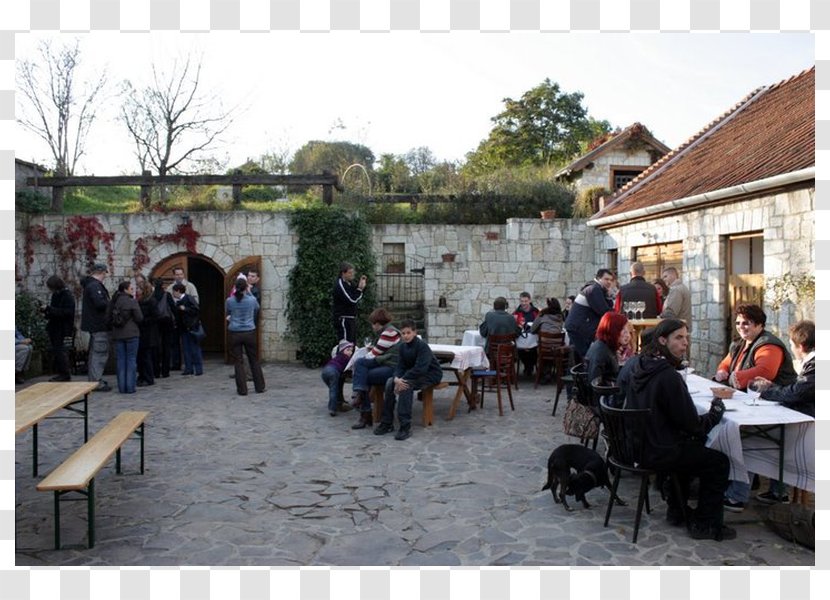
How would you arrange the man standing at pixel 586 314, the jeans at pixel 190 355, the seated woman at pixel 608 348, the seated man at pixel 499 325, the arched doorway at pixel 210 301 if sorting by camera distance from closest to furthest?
the seated woman at pixel 608 348 → the man standing at pixel 586 314 → the seated man at pixel 499 325 → the jeans at pixel 190 355 → the arched doorway at pixel 210 301

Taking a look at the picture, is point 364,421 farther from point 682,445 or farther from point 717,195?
point 717,195

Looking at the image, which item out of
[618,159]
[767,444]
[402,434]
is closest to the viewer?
[767,444]

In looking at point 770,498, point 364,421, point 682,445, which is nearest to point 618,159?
point 364,421

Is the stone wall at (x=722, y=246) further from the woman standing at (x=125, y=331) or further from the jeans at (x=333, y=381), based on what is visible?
the woman standing at (x=125, y=331)

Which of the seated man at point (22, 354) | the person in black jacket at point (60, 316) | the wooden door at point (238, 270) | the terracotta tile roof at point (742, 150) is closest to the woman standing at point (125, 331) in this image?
the person in black jacket at point (60, 316)

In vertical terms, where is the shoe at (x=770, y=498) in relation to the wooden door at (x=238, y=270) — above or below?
below

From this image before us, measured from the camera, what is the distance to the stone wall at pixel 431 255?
1265 cm

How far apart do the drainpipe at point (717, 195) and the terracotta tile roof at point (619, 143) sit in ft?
18.8

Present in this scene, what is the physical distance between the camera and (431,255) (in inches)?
544

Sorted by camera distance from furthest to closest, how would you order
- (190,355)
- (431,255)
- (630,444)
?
(431,255) → (190,355) → (630,444)

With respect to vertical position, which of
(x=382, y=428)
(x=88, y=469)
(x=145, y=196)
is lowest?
(x=382, y=428)

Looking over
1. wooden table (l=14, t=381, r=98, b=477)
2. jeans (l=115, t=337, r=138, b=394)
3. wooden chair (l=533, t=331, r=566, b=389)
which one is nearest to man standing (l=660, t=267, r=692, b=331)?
wooden chair (l=533, t=331, r=566, b=389)

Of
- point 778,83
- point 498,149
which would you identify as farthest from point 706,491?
point 498,149

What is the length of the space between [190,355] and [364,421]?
5090 millimetres
